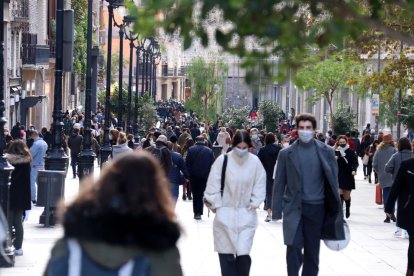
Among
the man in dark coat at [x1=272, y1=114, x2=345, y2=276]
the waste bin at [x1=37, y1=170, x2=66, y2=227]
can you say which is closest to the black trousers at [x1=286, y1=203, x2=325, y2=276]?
the man in dark coat at [x1=272, y1=114, x2=345, y2=276]

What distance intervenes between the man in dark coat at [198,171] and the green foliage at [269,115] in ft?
130

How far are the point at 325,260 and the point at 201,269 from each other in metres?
1.98

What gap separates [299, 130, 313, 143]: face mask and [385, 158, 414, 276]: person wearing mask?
1.60 m

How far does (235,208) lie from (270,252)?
5.01 m

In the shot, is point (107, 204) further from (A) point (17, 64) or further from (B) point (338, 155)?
(A) point (17, 64)

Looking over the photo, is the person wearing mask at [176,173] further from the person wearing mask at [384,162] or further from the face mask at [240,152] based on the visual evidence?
the face mask at [240,152]

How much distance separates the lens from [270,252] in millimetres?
16750

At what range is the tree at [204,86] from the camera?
9662cm

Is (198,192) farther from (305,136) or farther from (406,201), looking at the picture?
(305,136)

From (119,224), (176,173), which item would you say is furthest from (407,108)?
(119,224)

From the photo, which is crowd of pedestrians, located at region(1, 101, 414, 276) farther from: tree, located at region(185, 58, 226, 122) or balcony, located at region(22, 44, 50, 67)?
tree, located at region(185, 58, 226, 122)

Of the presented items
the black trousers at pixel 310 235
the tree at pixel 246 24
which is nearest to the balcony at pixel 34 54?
the black trousers at pixel 310 235

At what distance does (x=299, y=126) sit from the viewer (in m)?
12.3

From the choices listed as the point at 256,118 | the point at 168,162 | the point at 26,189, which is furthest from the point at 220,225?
the point at 256,118
